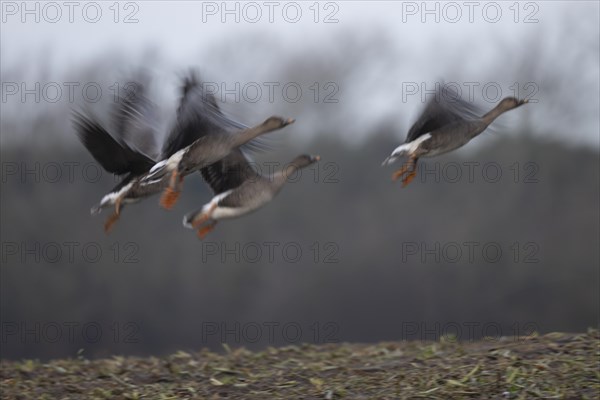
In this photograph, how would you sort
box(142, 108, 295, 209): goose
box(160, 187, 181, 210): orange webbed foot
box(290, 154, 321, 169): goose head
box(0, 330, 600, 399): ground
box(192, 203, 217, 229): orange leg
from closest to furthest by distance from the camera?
box(160, 187, 181, 210): orange webbed foot, box(142, 108, 295, 209): goose, box(192, 203, 217, 229): orange leg, box(290, 154, 321, 169): goose head, box(0, 330, 600, 399): ground

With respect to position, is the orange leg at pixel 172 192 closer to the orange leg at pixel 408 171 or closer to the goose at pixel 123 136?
the goose at pixel 123 136

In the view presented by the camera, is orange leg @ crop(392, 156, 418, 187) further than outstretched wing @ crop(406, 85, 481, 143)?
No

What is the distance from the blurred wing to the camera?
7.44 metres

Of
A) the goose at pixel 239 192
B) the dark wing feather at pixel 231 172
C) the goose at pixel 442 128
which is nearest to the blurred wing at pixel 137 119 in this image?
the dark wing feather at pixel 231 172

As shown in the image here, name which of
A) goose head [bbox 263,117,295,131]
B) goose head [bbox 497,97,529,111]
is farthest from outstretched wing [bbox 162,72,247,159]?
goose head [bbox 497,97,529,111]

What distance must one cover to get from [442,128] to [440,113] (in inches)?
5.1

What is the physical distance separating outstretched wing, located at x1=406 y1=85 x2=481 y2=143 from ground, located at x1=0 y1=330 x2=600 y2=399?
236 cm

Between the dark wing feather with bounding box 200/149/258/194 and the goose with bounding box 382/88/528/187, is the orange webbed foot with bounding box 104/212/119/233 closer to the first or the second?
the dark wing feather with bounding box 200/149/258/194

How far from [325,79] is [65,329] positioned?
10321 millimetres

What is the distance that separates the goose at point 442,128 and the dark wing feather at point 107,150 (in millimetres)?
2206

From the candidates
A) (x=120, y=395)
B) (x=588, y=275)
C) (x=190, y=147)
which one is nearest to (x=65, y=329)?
(x=588, y=275)

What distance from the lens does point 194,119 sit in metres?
6.74

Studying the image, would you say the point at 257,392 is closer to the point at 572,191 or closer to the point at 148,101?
the point at 148,101

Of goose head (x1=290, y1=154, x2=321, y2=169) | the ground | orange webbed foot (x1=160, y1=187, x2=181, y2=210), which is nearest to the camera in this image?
orange webbed foot (x1=160, y1=187, x2=181, y2=210)
